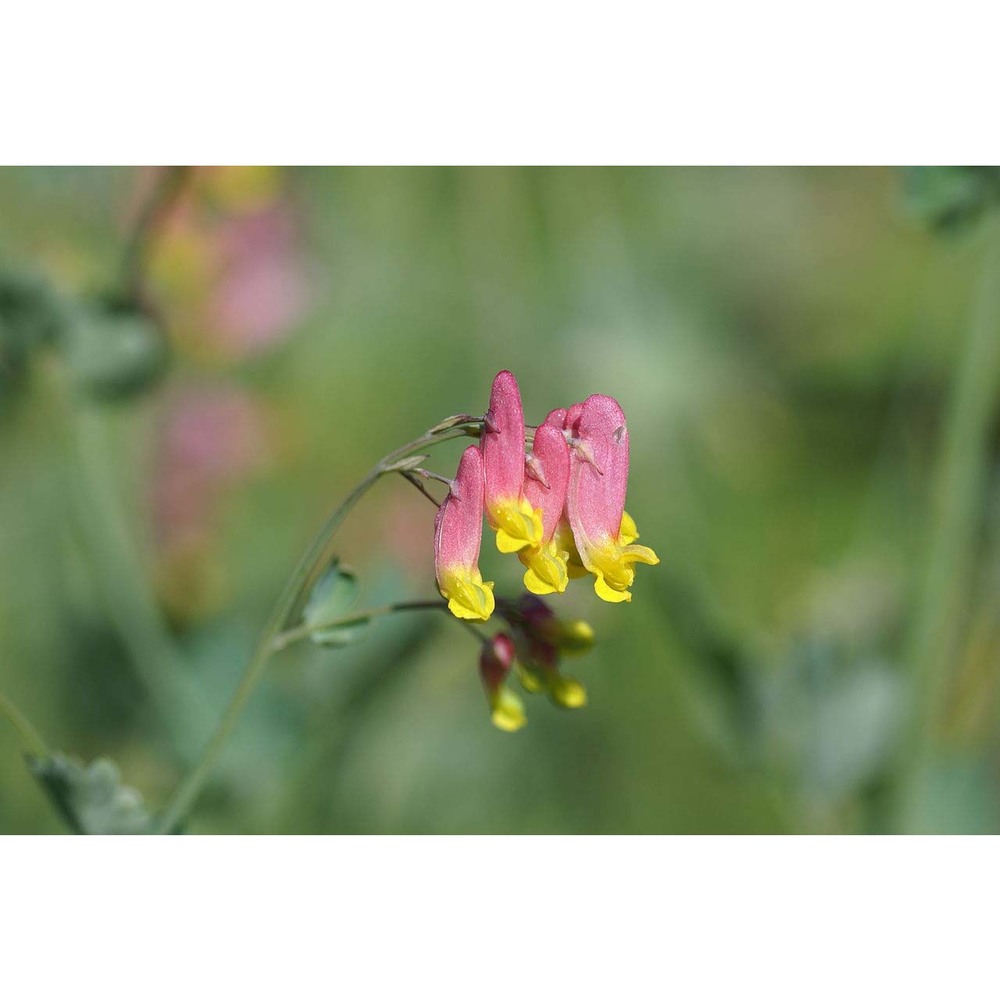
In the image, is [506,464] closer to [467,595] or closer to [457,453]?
[467,595]

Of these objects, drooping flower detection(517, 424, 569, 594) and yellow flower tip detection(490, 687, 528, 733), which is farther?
yellow flower tip detection(490, 687, 528, 733)

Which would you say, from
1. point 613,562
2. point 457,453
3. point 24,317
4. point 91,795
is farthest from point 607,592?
point 457,453

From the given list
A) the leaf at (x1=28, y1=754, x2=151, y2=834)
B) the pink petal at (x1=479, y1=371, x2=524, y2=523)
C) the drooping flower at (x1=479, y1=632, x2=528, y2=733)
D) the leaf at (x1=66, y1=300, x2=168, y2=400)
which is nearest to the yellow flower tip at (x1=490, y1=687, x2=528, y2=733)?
the drooping flower at (x1=479, y1=632, x2=528, y2=733)

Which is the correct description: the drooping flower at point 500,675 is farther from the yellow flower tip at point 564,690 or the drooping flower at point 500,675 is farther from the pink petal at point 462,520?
the pink petal at point 462,520

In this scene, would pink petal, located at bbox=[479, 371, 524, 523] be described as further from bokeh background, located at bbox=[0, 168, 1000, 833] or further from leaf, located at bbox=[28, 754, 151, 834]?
bokeh background, located at bbox=[0, 168, 1000, 833]

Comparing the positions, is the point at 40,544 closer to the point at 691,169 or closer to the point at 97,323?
the point at 97,323

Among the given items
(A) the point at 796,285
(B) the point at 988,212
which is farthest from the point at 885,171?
(B) the point at 988,212

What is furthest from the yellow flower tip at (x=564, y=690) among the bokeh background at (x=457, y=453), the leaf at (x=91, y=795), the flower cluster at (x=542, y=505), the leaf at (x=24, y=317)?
the leaf at (x=24, y=317)
